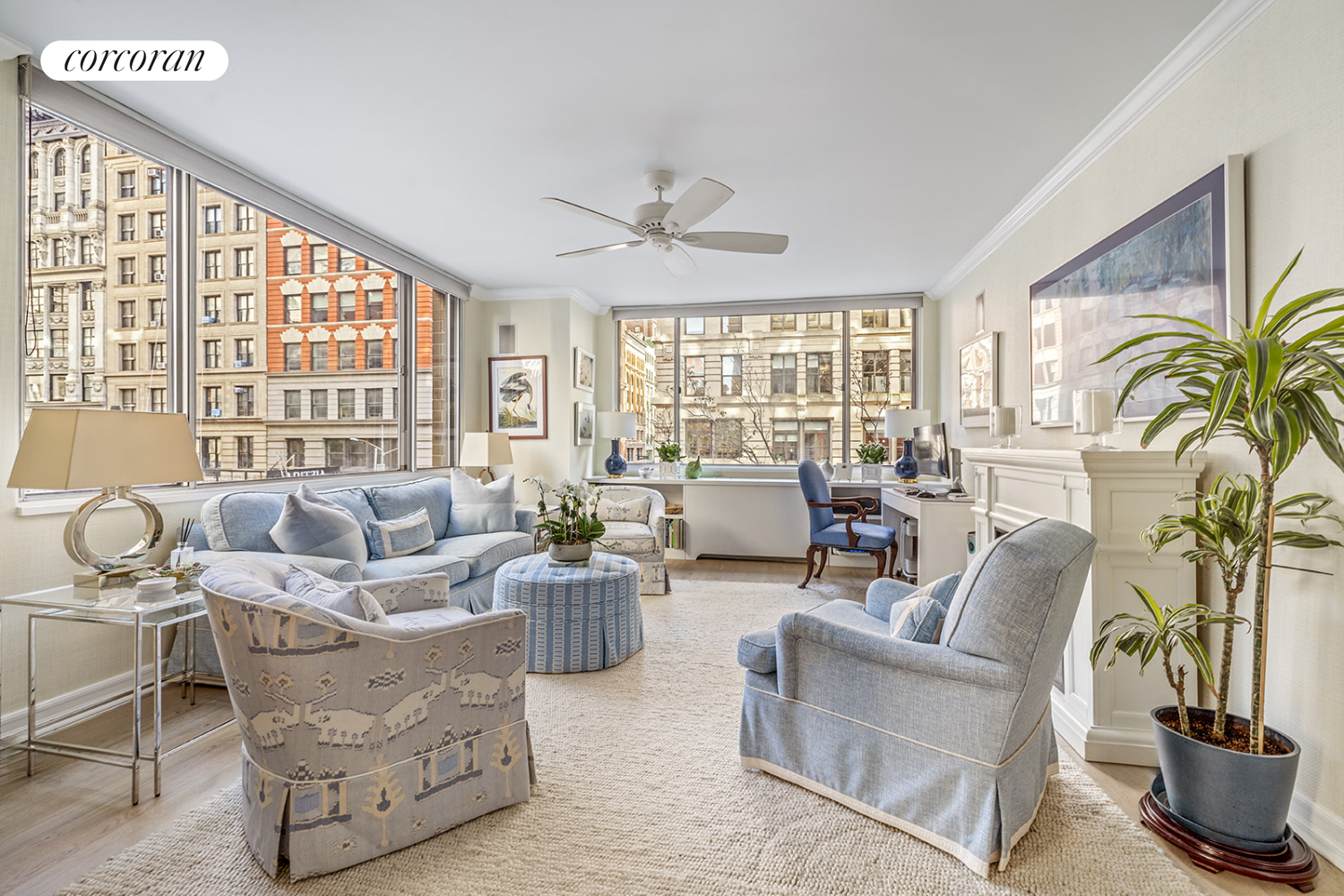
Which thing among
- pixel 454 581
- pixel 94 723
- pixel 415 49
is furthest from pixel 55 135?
pixel 454 581

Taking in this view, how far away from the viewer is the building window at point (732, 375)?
21.8ft

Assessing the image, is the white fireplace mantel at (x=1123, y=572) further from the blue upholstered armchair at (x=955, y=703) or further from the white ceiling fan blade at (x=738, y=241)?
the white ceiling fan blade at (x=738, y=241)

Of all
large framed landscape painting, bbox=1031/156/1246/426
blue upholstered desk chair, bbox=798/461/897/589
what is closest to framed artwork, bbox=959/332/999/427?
large framed landscape painting, bbox=1031/156/1246/426

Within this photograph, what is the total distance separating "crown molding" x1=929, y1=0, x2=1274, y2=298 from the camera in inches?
83.6

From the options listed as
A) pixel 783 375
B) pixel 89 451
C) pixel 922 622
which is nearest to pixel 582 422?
pixel 783 375

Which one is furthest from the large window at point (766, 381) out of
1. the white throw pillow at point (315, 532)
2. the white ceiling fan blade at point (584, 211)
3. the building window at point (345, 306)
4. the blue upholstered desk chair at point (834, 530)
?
the white throw pillow at point (315, 532)

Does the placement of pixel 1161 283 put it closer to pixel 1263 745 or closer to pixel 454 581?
pixel 1263 745

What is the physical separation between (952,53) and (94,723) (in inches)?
168

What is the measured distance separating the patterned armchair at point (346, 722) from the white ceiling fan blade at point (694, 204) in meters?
2.07

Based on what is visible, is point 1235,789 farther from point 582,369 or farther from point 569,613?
point 582,369

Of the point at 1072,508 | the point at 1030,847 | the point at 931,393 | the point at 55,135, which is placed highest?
the point at 55,135

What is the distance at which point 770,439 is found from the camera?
21.6ft

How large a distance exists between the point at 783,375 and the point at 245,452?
4661mm

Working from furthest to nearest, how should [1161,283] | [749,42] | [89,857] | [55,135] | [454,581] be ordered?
[454,581], [55,135], [1161,283], [749,42], [89,857]
